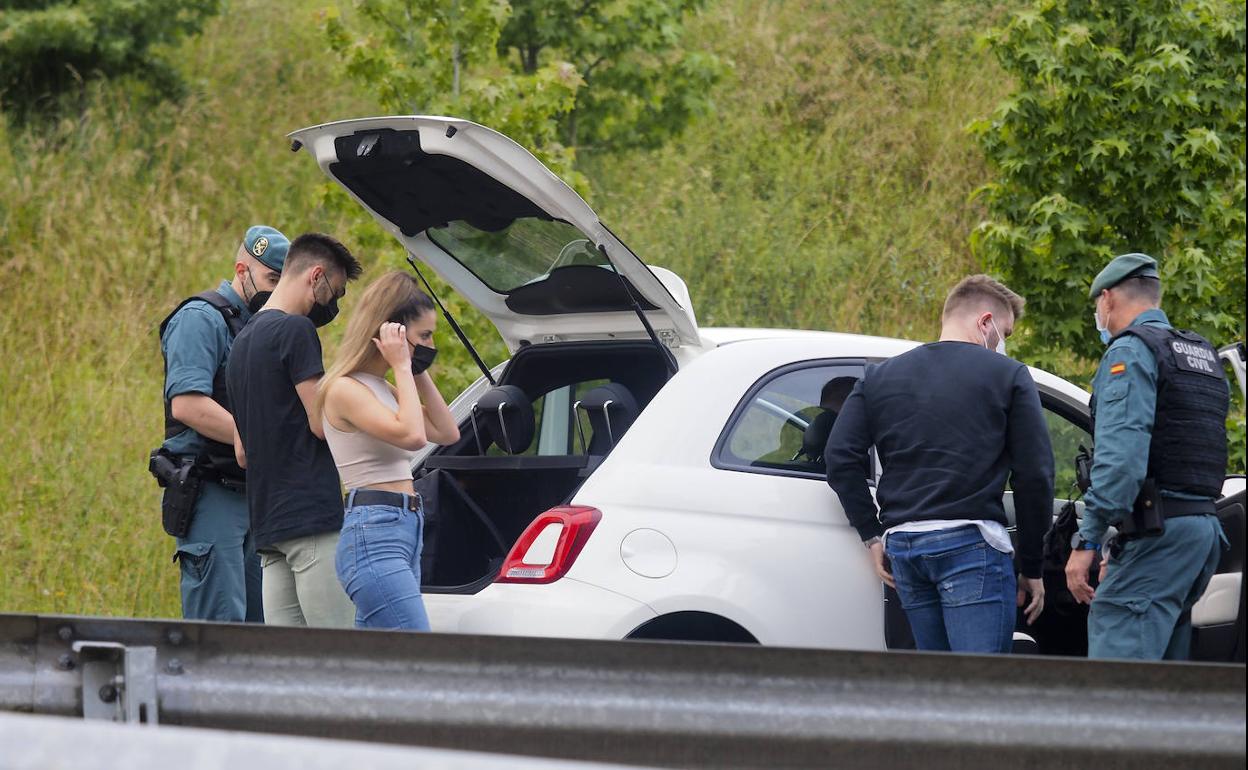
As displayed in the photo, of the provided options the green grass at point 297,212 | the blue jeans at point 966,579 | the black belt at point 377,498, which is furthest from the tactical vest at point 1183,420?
the green grass at point 297,212

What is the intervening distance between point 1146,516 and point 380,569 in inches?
94.4

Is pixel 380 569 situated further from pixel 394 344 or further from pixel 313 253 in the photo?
pixel 313 253

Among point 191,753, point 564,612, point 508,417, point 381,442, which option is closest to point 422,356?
point 381,442

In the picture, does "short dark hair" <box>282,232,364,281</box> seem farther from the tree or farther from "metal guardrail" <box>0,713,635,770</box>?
the tree

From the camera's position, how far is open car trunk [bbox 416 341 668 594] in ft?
15.7

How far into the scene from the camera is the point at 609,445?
4637 millimetres

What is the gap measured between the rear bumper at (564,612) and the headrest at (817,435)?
0.85 m

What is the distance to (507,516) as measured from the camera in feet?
16.4

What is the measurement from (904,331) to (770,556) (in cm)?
772

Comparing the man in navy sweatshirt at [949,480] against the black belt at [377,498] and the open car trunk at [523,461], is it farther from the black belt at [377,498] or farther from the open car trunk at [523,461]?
the black belt at [377,498]

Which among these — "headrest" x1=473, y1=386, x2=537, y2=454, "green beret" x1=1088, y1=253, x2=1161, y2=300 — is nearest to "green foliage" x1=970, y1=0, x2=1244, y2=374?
"green beret" x1=1088, y1=253, x2=1161, y2=300

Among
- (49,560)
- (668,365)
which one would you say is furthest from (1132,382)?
(49,560)

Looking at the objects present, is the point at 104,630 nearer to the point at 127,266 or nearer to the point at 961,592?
the point at 961,592

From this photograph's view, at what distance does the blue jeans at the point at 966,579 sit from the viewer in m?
4.24
